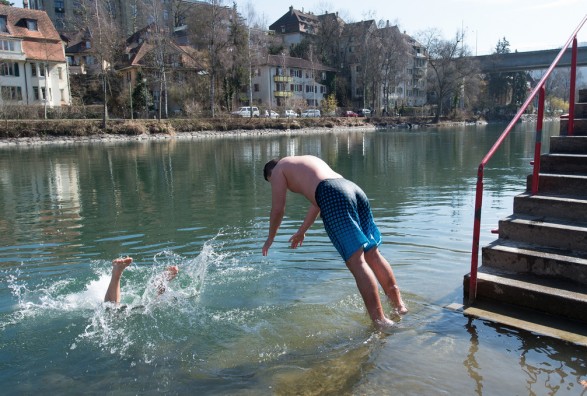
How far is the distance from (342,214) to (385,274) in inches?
44.0

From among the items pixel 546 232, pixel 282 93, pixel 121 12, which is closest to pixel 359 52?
pixel 282 93

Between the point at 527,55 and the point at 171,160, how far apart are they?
243 feet

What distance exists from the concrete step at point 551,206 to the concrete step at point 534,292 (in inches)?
40.5

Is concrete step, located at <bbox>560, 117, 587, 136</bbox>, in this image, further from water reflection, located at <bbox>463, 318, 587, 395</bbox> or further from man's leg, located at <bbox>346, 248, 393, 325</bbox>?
man's leg, located at <bbox>346, 248, 393, 325</bbox>

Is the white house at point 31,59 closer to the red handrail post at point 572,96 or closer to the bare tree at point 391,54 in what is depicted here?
the bare tree at point 391,54

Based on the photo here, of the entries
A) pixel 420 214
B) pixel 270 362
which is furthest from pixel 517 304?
pixel 420 214

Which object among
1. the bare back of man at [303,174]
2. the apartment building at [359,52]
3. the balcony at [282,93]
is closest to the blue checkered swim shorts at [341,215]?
the bare back of man at [303,174]

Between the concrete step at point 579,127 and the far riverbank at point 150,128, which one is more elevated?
the concrete step at point 579,127

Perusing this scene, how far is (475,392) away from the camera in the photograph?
14.1 ft

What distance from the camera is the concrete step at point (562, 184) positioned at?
6449 mm

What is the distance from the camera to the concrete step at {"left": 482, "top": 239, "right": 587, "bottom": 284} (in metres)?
5.43

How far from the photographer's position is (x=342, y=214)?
203 inches

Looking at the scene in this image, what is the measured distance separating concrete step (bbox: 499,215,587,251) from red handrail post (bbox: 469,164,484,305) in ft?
2.60

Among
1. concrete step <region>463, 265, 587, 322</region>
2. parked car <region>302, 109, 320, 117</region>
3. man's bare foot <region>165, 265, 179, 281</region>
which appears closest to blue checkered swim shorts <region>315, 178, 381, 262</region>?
concrete step <region>463, 265, 587, 322</region>
